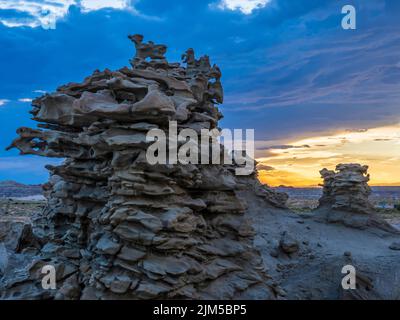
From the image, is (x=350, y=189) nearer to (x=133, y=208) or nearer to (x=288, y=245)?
(x=288, y=245)

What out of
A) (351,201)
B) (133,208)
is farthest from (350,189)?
(133,208)

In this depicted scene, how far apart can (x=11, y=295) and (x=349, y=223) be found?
101 feet

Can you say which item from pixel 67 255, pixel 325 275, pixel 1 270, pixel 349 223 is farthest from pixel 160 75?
pixel 349 223

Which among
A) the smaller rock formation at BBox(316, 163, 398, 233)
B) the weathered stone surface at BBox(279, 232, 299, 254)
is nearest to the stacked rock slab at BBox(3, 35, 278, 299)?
the weathered stone surface at BBox(279, 232, 299, 254)

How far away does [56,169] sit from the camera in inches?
763

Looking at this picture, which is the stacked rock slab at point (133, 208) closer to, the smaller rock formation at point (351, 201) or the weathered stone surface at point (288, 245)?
the weathered stone surface at point (288, 245)

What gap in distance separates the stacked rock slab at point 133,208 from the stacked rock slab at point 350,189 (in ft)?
71.5

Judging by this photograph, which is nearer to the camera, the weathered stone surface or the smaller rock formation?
the weathered stone surface

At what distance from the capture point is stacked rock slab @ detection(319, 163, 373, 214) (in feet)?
115

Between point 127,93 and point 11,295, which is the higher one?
point 127,93

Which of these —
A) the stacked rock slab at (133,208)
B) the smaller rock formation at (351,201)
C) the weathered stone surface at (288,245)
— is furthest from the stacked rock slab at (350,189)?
the stacked rock slab at (133,208)

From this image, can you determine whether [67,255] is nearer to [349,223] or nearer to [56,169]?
[56,169]

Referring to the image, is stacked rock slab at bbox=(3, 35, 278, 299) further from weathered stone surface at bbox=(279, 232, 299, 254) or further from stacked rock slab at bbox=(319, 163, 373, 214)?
stacked rock slab at bbox=(319, 163, 373, 214)
